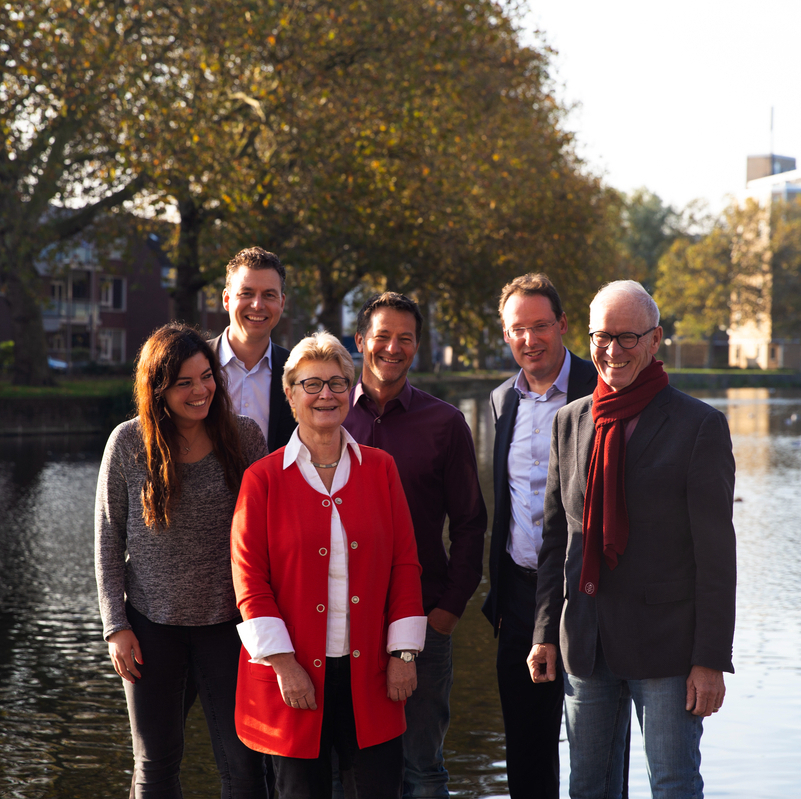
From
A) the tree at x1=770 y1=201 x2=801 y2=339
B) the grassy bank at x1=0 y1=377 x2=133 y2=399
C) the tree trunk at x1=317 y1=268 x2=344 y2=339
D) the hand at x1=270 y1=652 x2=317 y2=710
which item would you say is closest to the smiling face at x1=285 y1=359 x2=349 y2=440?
the hand at x1=270 y1=652 x2=317 y2=710

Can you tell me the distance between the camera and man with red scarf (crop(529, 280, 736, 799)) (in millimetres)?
3061

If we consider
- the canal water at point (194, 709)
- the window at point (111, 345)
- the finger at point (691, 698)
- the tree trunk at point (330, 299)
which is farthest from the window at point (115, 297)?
the finger at point (691, 698)

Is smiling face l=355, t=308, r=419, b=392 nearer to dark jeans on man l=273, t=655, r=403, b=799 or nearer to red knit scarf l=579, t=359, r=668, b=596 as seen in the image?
red knit scarf l=579, t=359, r=668, b=596

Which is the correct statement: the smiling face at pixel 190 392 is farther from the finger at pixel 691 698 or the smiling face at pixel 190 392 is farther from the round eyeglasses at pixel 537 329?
the finger at pixel 691 698

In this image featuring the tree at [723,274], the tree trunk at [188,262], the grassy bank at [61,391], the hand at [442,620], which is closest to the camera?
the hand at [442,620]

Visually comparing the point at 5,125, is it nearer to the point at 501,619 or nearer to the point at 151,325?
the point at 501,619

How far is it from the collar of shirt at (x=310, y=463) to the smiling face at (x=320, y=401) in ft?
0.23

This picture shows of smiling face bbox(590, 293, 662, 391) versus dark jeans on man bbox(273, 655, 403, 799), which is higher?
smiling face bbox(590, 293, 662, 391)

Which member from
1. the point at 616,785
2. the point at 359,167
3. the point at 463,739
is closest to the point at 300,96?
the point at 359,167

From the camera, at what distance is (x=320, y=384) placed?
127 inches

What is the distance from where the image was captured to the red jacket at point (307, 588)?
307 centimetres

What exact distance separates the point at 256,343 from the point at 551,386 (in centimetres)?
128

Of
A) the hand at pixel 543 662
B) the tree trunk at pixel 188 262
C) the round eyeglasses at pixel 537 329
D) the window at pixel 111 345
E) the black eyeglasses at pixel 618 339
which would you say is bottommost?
the hand at pixel 543 662

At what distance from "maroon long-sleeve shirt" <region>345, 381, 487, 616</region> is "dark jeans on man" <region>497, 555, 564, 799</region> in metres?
0.22
